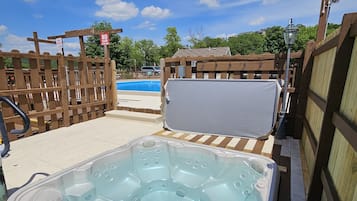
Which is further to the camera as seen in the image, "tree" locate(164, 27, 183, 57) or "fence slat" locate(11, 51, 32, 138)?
"tree" locate(164, 27, 183, 57)

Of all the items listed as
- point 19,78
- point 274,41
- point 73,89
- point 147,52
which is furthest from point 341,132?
point 147,52

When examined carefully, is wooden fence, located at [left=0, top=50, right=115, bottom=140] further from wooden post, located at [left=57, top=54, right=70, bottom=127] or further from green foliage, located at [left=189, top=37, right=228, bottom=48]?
green foliage, located at [left=189, top=37, right=228, bottom=48]

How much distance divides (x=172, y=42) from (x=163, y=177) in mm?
36867

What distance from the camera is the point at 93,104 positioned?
500 cm

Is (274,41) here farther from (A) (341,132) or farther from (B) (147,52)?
(A) (341,132)

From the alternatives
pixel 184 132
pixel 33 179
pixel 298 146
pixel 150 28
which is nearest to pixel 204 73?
pixel 184 132

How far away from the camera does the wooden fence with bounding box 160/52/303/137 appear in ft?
11.5

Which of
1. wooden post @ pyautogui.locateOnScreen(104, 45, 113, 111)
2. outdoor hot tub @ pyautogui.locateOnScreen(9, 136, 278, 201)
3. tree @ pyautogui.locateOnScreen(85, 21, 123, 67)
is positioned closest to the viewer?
outdoor hot tub @ pyautogui.locateOnScreen(9, 136, 278, 201)

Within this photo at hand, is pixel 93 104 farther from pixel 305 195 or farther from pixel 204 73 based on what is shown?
pixel 305 195

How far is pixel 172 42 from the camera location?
37.2 m

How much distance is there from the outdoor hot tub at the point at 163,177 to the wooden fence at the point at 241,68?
1869 mm

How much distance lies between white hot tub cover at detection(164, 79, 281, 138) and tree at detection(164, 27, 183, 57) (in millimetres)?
34178

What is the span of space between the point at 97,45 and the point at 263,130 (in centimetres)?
2199

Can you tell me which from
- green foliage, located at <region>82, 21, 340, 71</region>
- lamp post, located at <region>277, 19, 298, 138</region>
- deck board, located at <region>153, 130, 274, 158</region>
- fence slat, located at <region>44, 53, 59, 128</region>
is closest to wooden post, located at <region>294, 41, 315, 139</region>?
lamp post, located at <region>277, 19, 298, 138</region>
